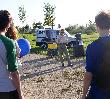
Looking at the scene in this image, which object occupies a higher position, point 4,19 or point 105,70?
point 4,19

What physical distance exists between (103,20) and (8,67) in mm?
1115

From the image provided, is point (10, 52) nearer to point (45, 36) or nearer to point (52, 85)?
point (52, 85)

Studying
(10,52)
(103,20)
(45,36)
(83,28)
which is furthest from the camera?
(83,28)

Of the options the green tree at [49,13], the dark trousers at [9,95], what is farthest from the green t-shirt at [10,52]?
the green tree at [49,13]

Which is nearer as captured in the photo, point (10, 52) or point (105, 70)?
point (105, 70)

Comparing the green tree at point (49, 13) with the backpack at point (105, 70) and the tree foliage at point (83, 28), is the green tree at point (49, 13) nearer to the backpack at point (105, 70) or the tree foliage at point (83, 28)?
the tree foliage at point (83, 28)

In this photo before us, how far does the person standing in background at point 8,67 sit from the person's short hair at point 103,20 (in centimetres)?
93

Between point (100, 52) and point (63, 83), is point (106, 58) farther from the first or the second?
point (63, 83)

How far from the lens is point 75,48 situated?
24.8m

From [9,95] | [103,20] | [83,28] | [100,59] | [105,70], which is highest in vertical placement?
[103,20]

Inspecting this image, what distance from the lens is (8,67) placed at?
467 cm

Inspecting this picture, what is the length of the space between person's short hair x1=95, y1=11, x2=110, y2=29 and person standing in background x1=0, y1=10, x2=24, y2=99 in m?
0.93

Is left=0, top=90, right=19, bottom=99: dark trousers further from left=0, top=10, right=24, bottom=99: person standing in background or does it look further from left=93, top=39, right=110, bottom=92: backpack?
left=93, top=39, right=110, bottom=92: backpack

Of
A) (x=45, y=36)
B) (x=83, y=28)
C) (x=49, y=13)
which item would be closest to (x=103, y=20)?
(x=45, y=36)
